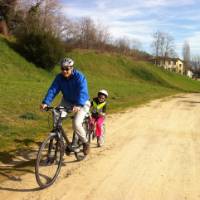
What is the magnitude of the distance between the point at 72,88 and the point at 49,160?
55.6 inches

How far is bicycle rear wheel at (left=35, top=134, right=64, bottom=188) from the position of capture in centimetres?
643

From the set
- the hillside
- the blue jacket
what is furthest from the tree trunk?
the blue jacket

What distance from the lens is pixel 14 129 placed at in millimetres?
11109

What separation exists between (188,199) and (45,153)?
238 cm

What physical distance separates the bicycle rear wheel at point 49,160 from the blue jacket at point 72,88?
808 millimetres

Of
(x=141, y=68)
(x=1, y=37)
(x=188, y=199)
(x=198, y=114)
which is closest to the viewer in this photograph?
(x=188, y=199)

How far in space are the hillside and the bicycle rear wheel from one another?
1713mm

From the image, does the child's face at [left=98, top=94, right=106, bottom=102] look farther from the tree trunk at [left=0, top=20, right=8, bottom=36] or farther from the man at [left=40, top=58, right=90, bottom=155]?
the tree trunk at [left=0, top=20, right=8, bottom=36]

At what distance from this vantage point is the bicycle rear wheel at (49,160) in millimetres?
6434

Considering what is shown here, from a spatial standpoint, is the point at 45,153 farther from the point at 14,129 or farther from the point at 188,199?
the point at 14,129

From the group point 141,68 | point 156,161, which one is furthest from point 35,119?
point 141,68

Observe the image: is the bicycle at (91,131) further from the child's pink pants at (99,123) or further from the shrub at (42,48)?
the shrub at (42,48)

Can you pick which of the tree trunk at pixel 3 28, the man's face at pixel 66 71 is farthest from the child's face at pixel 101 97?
the tree trunk at pixel 3 28

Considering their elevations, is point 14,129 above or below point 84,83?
below
